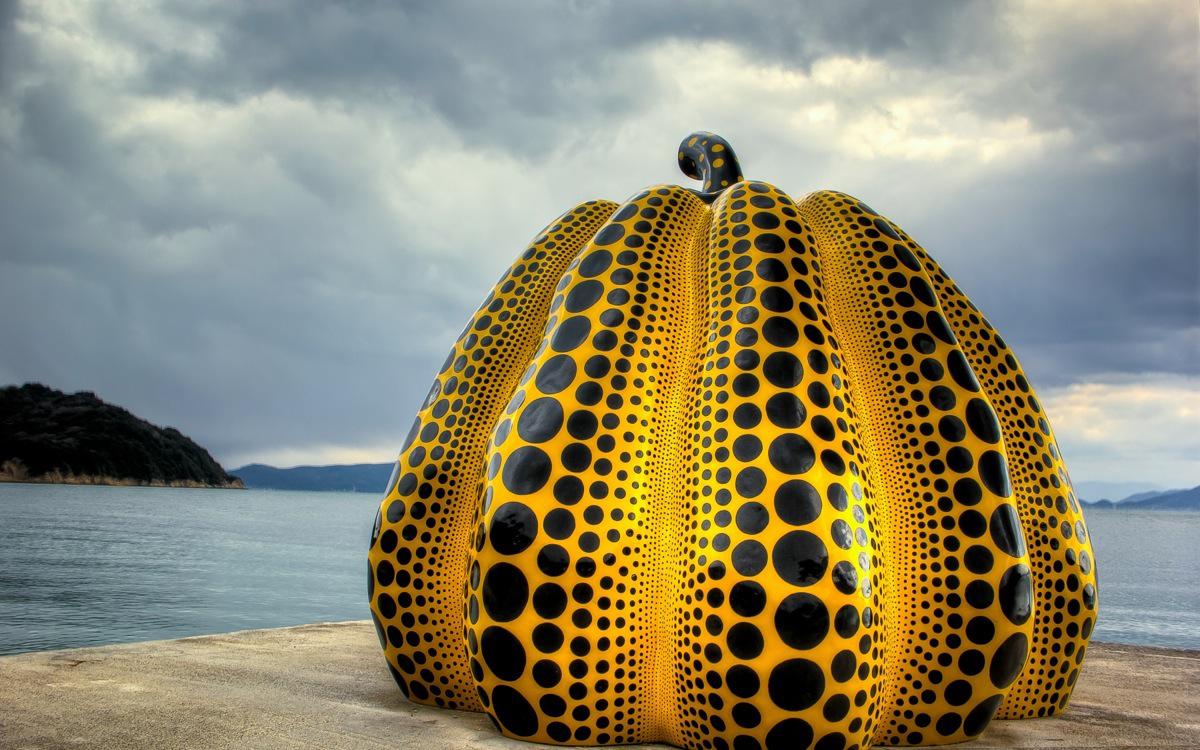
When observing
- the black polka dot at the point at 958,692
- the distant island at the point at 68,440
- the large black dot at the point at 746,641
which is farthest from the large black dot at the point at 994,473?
the distant island at the point at 68,440

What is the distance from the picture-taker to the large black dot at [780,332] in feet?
17.3

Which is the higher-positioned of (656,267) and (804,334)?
(656,267)

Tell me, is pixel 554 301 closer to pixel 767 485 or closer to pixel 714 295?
pixel 714 295

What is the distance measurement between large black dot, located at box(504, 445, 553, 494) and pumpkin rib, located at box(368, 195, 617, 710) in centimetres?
96

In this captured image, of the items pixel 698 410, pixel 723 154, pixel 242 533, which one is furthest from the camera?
pixel 242 533

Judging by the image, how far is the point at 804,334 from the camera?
5379mm

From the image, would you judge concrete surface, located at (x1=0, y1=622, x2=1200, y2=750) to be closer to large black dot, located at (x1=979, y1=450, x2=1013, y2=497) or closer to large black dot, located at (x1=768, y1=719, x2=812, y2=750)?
large black dot, located at (x1=768, y1=719, x2=812, y2=750)

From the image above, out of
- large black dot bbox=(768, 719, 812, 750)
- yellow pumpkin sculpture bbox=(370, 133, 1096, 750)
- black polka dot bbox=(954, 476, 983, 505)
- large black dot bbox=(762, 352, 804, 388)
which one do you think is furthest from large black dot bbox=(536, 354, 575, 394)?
black polka dot bbox=(954, 476, 983, 505)

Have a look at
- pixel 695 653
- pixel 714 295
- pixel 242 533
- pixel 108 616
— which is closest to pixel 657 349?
pixel 714 295

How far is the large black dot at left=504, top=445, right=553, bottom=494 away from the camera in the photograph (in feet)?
17.3

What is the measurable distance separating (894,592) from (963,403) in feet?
4.19

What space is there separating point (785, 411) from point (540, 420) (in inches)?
57.1

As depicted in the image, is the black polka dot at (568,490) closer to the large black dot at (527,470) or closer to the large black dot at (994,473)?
the large black dot at (527,470)

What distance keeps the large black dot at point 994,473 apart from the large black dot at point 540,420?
2.61 m
